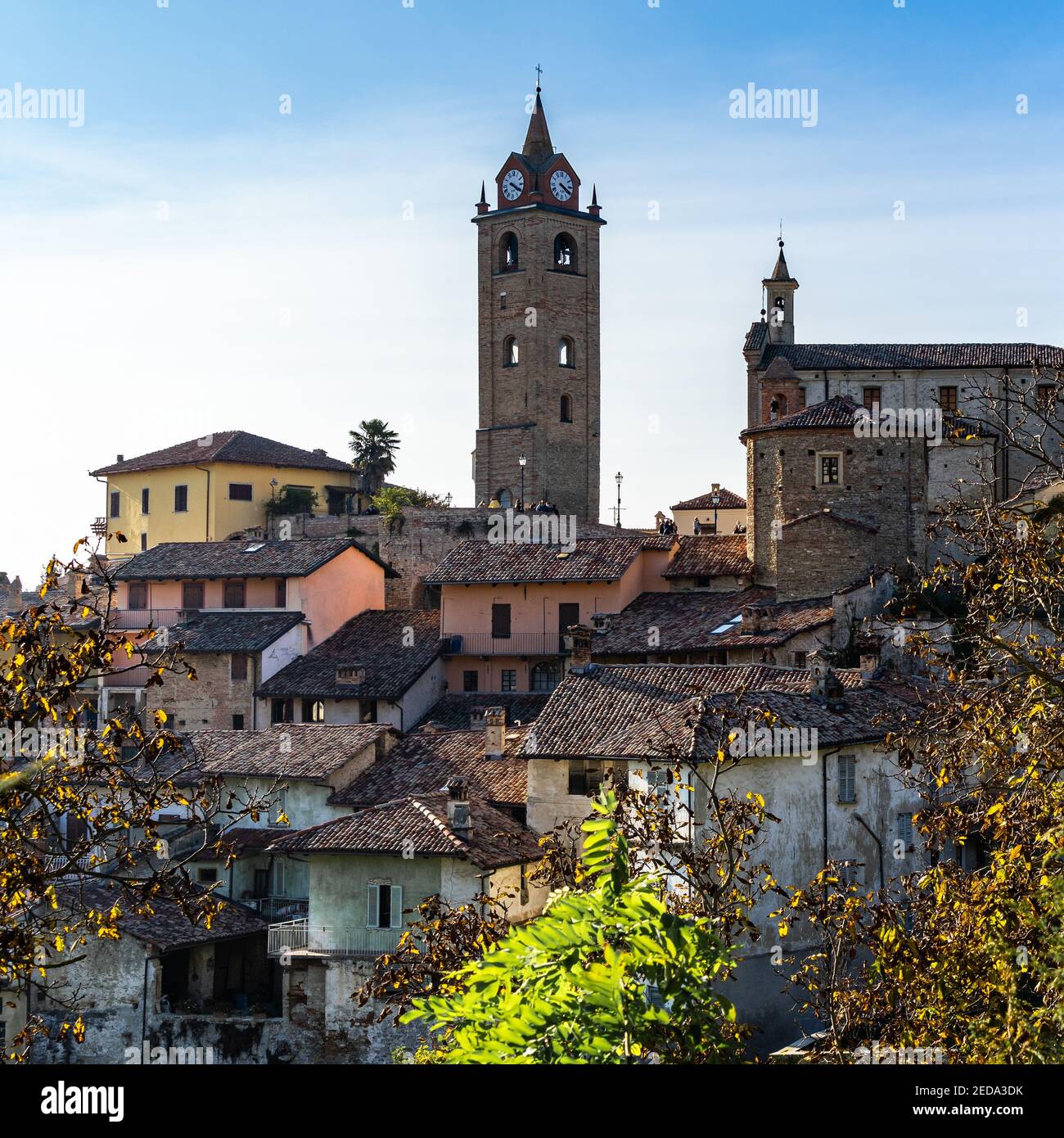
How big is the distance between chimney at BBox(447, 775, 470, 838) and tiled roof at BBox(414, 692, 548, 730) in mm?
10150

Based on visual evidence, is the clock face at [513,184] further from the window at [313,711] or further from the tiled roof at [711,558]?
the window at [313,711]

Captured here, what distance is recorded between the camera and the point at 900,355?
63125 millimetres

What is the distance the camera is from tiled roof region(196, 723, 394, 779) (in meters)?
38.7

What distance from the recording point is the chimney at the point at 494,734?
37781mm

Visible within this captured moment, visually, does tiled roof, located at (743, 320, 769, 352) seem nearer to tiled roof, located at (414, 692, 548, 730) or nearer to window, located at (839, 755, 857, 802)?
tiled roof, located at (414, 692, 548, 730)

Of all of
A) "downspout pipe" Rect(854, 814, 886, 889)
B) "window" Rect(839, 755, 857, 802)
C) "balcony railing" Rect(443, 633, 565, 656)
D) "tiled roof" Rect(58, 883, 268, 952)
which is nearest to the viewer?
"window" Rect(839, 755, 857, 802)

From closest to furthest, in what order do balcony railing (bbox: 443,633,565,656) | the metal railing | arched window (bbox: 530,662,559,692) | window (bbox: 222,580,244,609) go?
1. the metal railing
2. balcony railing (bbox: 443,633,565,656)
3. arched window (bbox: 530,662,559,692)
4. window (bbox: 222,580,244,609)

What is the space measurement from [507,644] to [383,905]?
58.3 feet

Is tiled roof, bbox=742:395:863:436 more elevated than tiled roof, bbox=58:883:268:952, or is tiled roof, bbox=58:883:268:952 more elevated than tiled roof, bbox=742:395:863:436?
tiled roof, bbox=742:395:863:436

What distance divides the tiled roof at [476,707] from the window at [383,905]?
36.8ft

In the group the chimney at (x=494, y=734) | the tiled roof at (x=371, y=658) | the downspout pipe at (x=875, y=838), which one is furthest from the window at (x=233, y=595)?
the downspout pipe at (x=875, y=838)

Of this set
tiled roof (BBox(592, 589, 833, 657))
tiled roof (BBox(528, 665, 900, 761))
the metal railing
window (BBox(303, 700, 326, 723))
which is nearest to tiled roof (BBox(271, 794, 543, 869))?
tiled roof (BBox(528, 665, 900, 761))

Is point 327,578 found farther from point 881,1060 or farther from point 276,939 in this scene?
point 881,1060

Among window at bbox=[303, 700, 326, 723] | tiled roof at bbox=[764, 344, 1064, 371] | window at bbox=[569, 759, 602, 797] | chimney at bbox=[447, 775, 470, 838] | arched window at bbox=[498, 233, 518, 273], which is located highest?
arched window at bbox=[498, 233, 518, 273]
